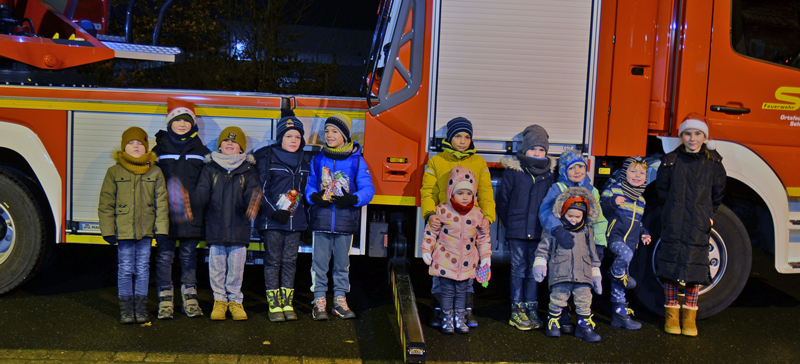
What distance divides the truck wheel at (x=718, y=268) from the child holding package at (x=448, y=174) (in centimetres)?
137

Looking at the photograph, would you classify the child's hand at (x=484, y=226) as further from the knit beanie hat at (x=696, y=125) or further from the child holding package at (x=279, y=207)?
the knit beanie hat at (x=696, y=125)

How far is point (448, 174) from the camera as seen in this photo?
4.48 metres

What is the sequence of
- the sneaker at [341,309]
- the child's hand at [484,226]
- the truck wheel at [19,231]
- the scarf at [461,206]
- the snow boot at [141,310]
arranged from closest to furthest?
1. the scarf at [461,206]
2. the child's hand at [484,226]
3. the snow boot at [141,310]
4. the sneaker at [341,309]
5. the truck wheel at [19,231]

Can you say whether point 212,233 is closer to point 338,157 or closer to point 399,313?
point 338,157

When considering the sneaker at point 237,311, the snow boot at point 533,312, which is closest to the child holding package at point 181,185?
the sneaker at point 237,311

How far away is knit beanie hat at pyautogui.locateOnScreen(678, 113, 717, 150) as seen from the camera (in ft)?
14.3

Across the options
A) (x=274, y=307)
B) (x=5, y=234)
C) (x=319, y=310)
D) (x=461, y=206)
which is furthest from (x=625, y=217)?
(x=5, y=234)

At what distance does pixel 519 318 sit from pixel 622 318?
0.81 m

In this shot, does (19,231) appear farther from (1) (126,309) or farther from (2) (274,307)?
(2) (274,307)

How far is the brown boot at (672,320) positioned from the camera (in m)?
4.54

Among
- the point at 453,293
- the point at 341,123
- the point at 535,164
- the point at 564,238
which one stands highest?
the point at 341,123

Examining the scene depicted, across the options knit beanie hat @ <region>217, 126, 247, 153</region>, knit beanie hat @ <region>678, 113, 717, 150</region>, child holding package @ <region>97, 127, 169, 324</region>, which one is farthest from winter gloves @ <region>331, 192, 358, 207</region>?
knit beanie hat @ <region>678, 113, 717, 150</region>

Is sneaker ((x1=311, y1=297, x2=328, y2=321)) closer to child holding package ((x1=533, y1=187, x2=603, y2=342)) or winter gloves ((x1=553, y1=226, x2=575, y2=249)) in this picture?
child holding package ((x1=533, y1=187, x2=603, y2=342))

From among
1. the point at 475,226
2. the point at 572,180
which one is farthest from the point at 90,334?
the point at 572,180
